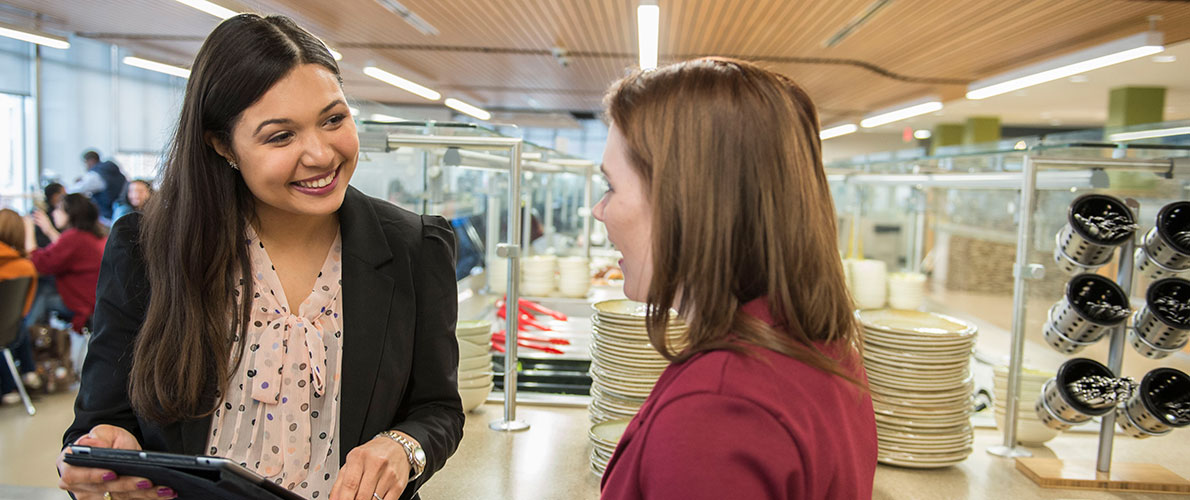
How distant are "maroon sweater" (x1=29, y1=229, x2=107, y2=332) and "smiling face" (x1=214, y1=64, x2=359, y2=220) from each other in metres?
5.08

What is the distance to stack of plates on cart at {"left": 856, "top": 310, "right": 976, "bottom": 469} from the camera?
6.28 feet

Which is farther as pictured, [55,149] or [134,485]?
[55,149]

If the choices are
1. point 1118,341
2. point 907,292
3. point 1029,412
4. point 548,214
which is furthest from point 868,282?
point 548,214

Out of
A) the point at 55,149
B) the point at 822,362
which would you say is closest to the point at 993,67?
the point at 822,362

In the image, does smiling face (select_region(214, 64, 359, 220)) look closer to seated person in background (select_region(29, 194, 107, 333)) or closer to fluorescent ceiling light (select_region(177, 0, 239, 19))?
seated person in background (select_region(29, 194, 107, 333))

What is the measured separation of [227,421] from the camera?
1170 mm

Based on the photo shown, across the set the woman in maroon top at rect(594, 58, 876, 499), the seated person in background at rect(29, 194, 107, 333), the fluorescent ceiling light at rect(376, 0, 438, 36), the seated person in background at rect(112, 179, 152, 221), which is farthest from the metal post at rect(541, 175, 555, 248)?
the woman in maroon top at rect(594, 58, 876, 499)

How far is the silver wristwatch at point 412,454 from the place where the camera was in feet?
3.84

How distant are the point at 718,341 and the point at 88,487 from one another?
827 mm

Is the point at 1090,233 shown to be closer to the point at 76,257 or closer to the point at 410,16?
the point at 76,257

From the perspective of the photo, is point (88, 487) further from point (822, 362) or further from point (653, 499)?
point (822, 362)

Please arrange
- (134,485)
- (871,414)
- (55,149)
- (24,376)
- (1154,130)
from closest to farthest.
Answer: (871,414), (134,485), (1154,130), (24,376), (55,149)

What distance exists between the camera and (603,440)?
177cm

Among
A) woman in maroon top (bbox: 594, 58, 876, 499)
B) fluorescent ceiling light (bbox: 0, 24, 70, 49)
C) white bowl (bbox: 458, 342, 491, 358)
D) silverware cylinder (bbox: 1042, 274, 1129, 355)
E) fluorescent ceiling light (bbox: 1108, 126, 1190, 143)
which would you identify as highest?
fluorescent ceiling light (bbox: 0, 24, 70, 49)
